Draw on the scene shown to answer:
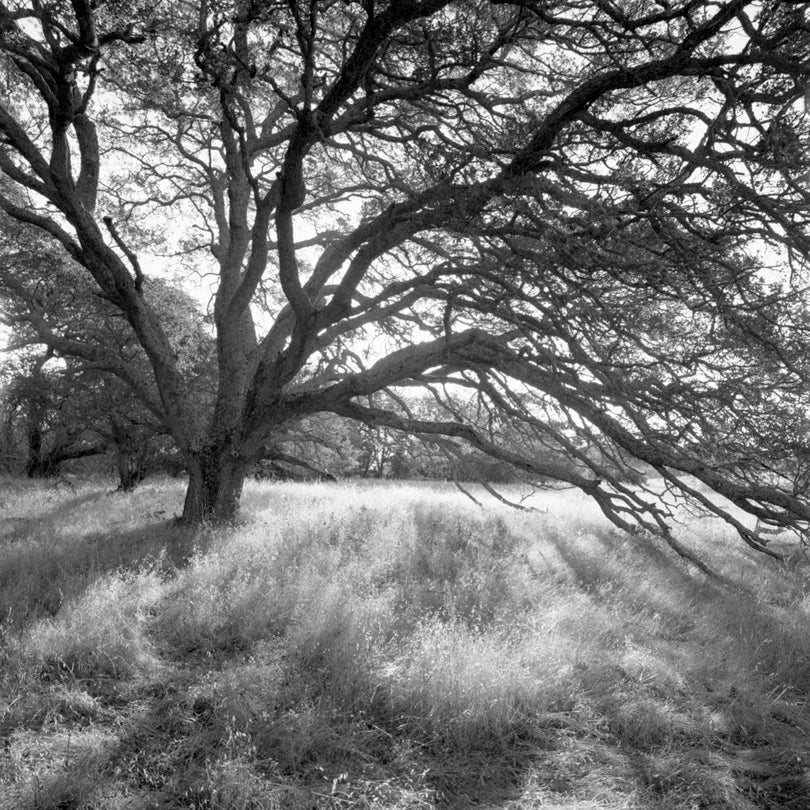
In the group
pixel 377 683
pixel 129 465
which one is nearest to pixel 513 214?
pixel 377 683

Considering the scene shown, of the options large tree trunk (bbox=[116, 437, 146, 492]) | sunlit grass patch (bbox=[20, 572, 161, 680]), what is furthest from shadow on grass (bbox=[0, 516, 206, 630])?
large tree trunk (bbox=[116, 437, 146, 492])

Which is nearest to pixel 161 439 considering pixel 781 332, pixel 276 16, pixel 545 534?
pixel 545 534

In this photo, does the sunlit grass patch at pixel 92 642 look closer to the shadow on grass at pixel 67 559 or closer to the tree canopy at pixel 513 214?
the shadow on grass at pixel 67 559

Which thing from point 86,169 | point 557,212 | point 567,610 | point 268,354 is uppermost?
point 86,169

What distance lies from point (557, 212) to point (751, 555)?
28.6 ft

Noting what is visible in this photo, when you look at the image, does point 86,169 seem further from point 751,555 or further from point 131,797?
point 751,555

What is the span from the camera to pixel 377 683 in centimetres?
356

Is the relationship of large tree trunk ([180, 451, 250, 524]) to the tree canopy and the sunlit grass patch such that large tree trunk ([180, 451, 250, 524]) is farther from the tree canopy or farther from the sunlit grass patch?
the sunlit grass patch

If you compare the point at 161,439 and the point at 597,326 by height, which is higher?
the point at 597,326

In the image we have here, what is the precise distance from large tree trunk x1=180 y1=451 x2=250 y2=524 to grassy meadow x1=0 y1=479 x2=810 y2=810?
3.37 feet

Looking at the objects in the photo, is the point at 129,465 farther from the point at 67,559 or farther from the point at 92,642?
the point at 92,642

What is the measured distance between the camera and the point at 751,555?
32.9ft

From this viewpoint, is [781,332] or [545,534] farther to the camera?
[545,534]

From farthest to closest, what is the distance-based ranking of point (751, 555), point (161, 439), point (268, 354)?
point (161, 439)
point (751, 555)
point (268, 354)
